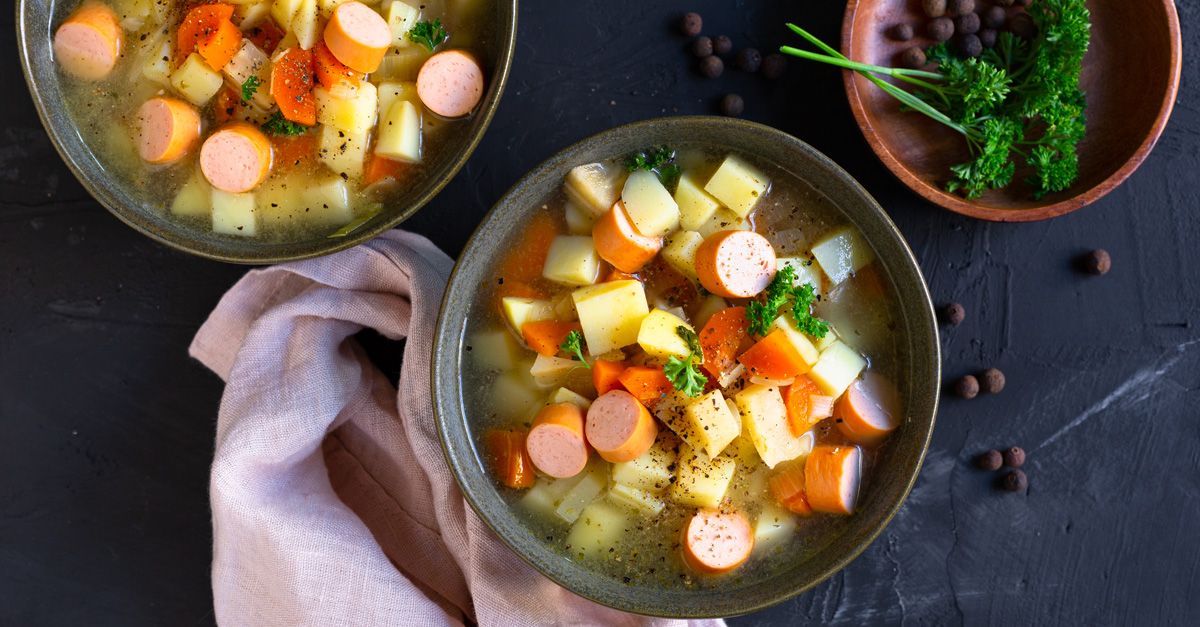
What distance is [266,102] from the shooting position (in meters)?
2.47

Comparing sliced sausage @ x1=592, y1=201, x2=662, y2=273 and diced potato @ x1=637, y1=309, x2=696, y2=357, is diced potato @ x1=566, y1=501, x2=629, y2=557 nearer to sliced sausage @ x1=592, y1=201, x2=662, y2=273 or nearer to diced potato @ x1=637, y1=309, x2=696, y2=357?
diced potato @ x1=637, y1=309, x2=696, y2=357

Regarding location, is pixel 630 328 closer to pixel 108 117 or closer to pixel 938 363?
pixel 938 363

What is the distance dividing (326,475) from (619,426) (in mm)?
1073

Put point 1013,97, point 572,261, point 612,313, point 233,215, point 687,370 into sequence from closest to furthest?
point 687,370 < point 612,313 < point 572,261 < point 233,215 < point 1013,97

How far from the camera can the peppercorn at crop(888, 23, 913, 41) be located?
111 inches

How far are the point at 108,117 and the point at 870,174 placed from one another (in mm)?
2219

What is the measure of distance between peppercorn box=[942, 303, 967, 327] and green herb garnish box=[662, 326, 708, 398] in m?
1.00

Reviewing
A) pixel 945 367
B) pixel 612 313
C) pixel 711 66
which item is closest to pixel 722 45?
pixel 711 66

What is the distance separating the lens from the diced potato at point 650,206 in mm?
2367

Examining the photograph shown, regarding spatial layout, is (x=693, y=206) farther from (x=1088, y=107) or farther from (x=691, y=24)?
(x=1088, y=107)

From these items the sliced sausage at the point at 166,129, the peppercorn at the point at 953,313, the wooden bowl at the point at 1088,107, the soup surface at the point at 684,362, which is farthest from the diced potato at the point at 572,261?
the peppercorn at the point at 953,313

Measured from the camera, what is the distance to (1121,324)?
2.92m

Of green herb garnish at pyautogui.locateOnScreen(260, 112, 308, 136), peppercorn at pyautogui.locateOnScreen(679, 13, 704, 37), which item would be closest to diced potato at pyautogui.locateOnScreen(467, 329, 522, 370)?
green herb garnish at pyautogui.locateOnScreen(260, 112, 308, 136)

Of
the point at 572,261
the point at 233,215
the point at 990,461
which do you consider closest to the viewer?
the point at 572,261
